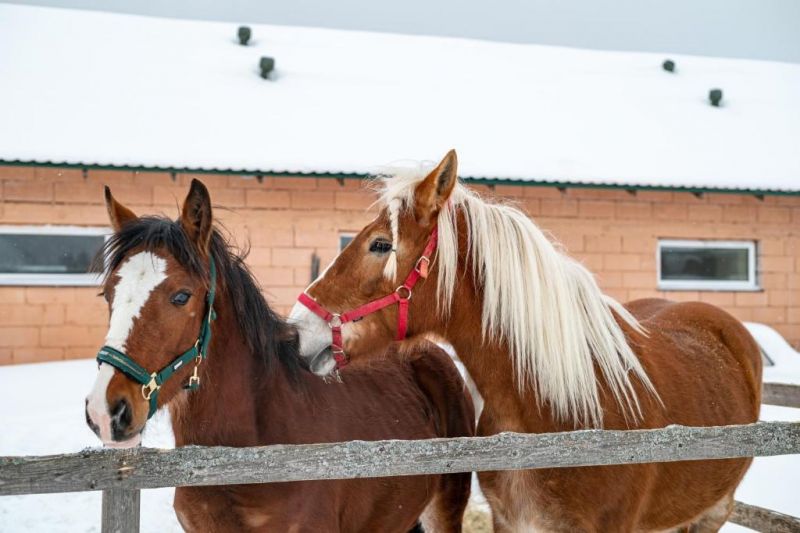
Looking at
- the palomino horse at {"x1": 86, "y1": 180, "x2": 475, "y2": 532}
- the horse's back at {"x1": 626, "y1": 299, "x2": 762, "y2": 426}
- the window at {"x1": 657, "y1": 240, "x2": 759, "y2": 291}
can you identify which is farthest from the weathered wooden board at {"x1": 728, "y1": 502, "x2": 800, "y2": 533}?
the window at {"x1": 657, "y1": 240, "x2": 759, "y2": 291}

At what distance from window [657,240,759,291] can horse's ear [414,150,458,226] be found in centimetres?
783

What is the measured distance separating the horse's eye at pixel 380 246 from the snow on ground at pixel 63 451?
182cm

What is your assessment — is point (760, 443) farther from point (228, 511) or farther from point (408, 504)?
point (228, 511)

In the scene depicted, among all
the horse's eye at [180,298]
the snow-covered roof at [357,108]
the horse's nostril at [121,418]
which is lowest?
the horse's nostril at [121,418]

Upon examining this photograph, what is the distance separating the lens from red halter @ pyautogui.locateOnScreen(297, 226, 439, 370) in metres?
2.84

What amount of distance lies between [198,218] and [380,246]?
72cm

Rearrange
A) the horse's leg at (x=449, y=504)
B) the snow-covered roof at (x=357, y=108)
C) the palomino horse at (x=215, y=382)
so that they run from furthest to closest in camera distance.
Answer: the snow-covered roof at (x=357, y=108)
the horse's leg at (x=449, y=504)
the palomino horse at (x=215, y=382)

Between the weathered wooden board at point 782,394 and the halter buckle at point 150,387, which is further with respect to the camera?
the weathered wooden board at point 782,394

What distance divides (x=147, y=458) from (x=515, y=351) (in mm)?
1472

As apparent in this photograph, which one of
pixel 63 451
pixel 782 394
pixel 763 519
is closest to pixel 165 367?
pixel 763 519

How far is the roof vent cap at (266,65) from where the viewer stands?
36.2ft

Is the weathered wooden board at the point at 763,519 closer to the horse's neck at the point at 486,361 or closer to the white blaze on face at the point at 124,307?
the horse's neck at the point at 486,361

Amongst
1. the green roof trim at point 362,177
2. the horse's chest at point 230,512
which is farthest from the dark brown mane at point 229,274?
the green roof trim at point 362,177

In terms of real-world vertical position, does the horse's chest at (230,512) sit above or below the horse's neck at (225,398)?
below
